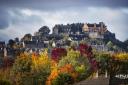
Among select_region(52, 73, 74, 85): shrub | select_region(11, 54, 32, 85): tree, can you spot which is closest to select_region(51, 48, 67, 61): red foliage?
select_region(11, 54, 32, 85): tree

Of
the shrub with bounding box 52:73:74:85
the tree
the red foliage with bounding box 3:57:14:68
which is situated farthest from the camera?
the red foliage with bounding box 3:57:14:68

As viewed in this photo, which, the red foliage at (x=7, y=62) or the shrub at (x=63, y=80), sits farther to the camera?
the red foliage at (x=7, y=62)

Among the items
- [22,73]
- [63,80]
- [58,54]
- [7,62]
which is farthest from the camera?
[58,54]

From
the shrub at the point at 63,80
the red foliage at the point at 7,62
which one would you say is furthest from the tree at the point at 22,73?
the red foliage at the point at 7,62

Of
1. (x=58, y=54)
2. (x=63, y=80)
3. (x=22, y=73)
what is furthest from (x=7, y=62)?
(x=63, y=80)

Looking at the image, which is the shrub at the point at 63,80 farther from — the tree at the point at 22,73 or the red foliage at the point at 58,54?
the red foliage at the point at 58,54

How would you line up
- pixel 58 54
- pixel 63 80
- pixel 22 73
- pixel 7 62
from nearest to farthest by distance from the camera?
pixel 63 80, pixel 22 73, pixel 7 62, pixel 58 54

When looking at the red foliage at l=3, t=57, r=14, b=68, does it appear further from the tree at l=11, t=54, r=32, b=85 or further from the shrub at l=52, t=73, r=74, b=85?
the shrub at l=52, t=73, r=74, b=85

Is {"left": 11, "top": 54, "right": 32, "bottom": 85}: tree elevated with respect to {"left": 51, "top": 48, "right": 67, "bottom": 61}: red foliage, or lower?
lower

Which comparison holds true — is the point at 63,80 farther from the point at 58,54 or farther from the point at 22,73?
the point at 58,54

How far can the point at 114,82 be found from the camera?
73875mm

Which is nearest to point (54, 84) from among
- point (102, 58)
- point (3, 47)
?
point (102, 58)

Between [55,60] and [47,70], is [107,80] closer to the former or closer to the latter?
[47,70]

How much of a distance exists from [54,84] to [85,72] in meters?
16.2
